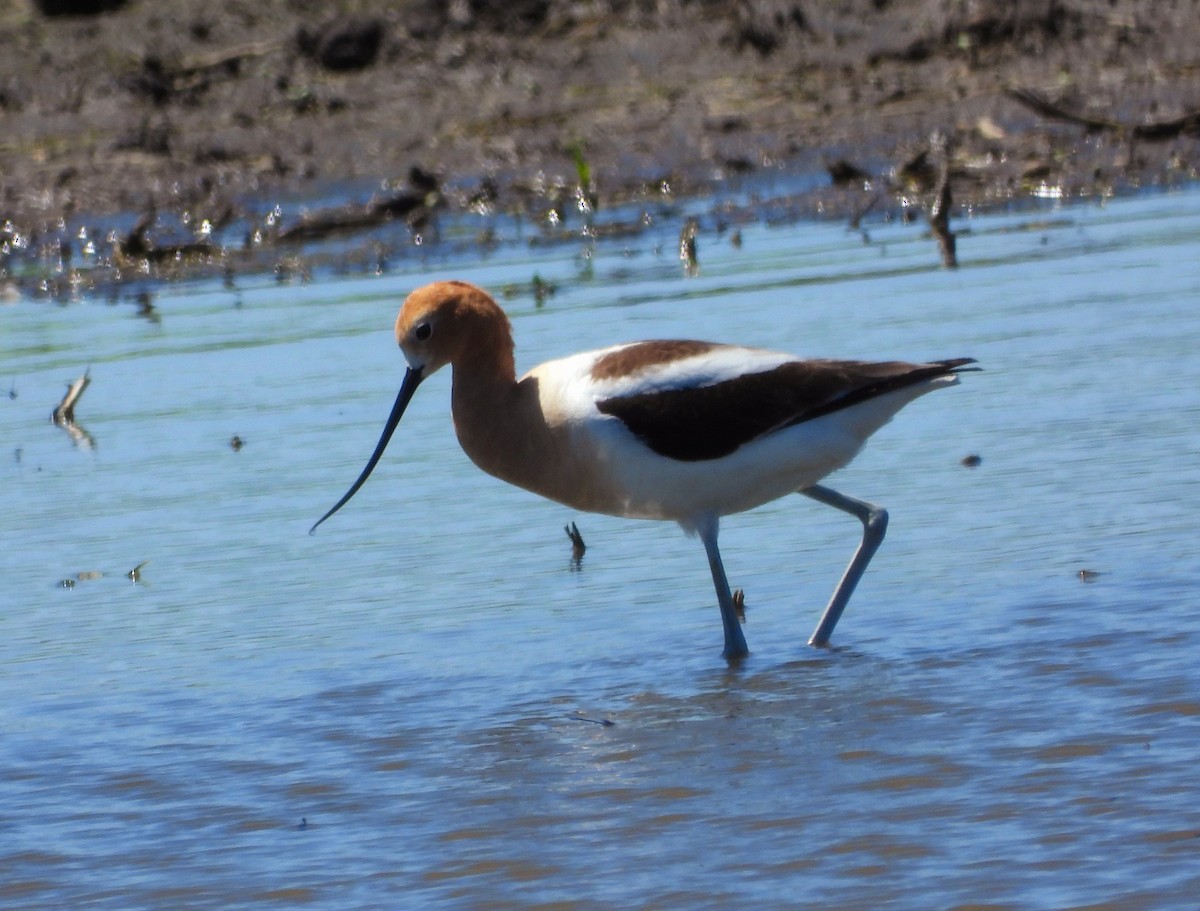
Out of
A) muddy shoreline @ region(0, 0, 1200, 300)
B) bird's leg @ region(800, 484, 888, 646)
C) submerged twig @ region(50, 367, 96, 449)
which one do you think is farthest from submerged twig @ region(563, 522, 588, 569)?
muddy shoreline @ region(0, 0, 1200, 300)

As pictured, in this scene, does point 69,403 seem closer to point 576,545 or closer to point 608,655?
point 576,545

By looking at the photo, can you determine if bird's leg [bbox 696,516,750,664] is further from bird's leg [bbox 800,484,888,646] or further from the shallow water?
bird's leg [bbox 800,484,888,646]

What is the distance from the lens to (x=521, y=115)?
582 inches

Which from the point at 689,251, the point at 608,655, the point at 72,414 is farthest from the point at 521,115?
the point at 608,655

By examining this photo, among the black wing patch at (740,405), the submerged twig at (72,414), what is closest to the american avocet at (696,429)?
the black wing patch at (740,405)

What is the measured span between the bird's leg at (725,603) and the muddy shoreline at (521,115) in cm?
636

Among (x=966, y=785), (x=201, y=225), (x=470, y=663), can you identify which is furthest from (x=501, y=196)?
(x=966, y=785)

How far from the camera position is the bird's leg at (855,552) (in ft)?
17.5

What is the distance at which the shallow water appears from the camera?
394 cm

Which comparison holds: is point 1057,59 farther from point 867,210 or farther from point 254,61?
point 254,61

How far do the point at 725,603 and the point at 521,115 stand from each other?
990cm

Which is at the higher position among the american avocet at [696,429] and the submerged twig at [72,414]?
the american avocet at [696,429]

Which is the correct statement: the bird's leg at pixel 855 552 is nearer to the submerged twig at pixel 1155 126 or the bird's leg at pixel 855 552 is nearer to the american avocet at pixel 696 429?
the american avocet at pixel 696 429

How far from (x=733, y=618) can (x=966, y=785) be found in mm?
1188
